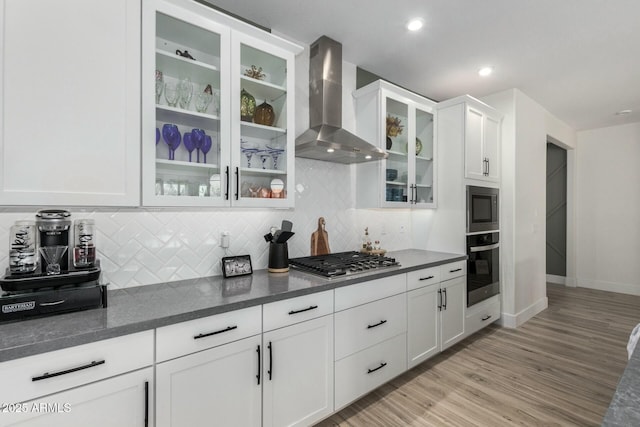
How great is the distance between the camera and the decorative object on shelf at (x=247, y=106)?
1.92m

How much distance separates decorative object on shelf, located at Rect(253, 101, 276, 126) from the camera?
2000mm

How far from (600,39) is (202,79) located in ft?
10.0

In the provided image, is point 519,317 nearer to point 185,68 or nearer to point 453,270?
point 453,270

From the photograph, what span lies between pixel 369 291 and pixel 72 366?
155 centimetres

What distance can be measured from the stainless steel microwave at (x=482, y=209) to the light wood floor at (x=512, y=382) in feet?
3.87

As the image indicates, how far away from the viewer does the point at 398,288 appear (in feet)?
7.38

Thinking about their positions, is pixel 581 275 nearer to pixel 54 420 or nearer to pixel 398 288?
pixel 398 288

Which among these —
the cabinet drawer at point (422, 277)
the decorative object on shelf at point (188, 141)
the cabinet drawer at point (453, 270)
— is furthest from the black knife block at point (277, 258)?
the cabinet drawer at point (453, 270)

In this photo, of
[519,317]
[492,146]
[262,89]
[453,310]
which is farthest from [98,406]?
[519,317]

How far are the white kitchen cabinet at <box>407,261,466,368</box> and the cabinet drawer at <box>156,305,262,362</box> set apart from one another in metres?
1.33

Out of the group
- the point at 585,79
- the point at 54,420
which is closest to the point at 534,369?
the point at 585,79

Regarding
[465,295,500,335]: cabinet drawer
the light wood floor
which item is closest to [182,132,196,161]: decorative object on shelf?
the light wood floor

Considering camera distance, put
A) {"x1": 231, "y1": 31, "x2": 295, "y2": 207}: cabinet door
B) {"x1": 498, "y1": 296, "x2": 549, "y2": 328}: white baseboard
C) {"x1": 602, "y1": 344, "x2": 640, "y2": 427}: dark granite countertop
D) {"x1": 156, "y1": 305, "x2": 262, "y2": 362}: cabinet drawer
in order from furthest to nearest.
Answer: {"x1": 498, "y1": 296, "x2": 549, "y2": 328}: white baseboard → {"x1": 231, "y1": 31, "x2": 295, "y2": 207}: cabinet door → {"x1": 156, "y1": 305, "x2": 262, "y2": 362}: cabinet drawer → {"x1": 602, "y1": 344, "x2": 640, "y2": 427}: dark granite countertop

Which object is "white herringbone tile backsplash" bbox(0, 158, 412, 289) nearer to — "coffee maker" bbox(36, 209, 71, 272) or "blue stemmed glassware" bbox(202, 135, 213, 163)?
"coffee maker" bbox(36, 209, 71, 272)
